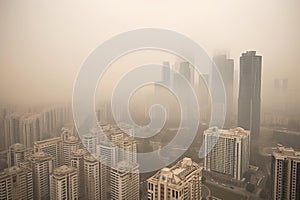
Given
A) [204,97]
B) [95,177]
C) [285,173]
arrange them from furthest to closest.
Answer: [95,177] < [204,97] < [285,173]

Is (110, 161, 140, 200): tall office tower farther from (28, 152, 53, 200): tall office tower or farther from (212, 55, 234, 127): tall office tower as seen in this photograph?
(212, 55, 234, 127): tall office tower

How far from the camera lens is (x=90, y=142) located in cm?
184

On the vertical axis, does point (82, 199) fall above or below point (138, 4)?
below

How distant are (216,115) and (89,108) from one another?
31.8 inches

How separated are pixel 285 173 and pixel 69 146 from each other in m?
1.33

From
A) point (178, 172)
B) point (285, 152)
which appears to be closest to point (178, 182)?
point (178, 172)

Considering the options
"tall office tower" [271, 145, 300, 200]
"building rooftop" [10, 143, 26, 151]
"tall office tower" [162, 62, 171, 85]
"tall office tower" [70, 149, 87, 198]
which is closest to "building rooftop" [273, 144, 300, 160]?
"tall office tower" [271, 145, 300, 200]

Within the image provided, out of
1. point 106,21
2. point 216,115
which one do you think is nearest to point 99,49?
point 106,21

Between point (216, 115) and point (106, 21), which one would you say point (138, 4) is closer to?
point (106, 21)

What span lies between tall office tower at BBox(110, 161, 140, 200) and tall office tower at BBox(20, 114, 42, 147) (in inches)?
23.2

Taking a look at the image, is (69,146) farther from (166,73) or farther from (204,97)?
(204,97)

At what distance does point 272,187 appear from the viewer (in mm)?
1593

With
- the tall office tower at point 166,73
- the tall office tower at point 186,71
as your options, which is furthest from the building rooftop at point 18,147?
the tall office tower at point 186,71

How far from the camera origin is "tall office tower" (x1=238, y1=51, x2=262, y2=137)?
5.28 ft
